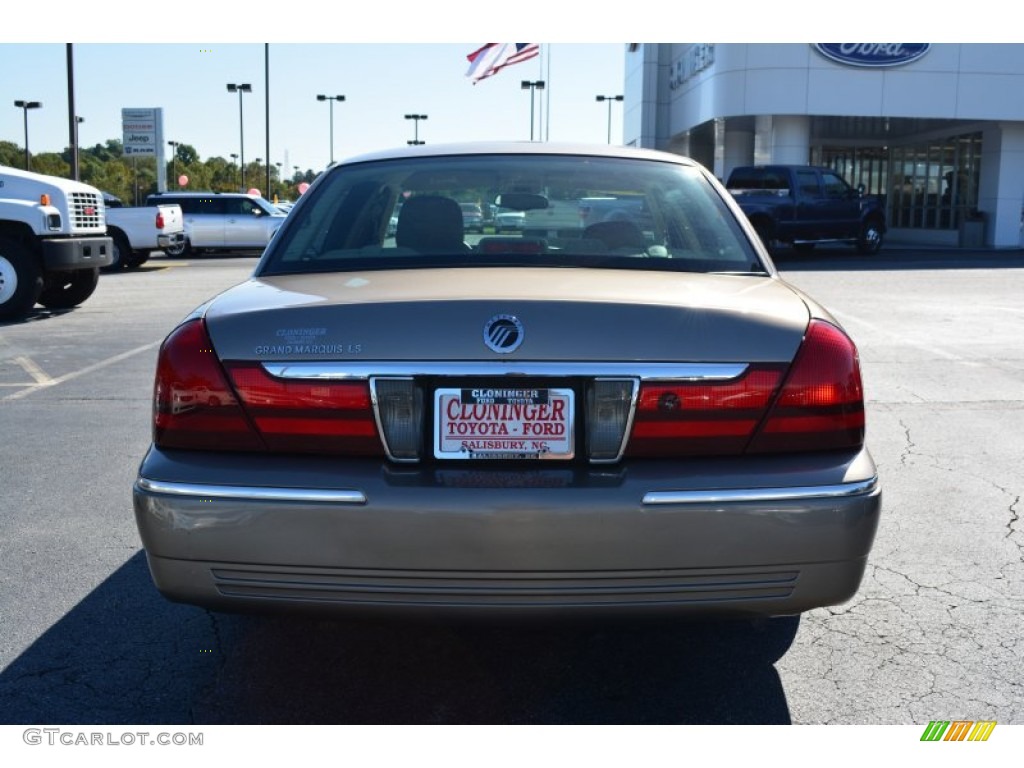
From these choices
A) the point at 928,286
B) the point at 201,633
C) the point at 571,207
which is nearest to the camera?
the point at 201,633

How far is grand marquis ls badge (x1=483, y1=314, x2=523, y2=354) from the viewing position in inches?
106

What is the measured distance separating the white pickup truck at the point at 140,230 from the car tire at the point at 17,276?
10632mm

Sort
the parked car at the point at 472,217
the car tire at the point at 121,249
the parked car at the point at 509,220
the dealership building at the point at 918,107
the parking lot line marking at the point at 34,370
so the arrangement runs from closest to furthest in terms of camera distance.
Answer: the parked car at the point at 472,217
the parked car at the point at 509,220
the parking lot line marking at the point at 34,370
the car tire at the point at 121,249
the dealership building at the point at 918,107

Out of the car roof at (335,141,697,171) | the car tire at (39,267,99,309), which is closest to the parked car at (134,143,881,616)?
the car roof at (335,141,697,171)

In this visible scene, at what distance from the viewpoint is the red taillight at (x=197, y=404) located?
2838mm

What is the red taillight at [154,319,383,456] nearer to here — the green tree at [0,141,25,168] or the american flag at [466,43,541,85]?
the american flag at [466,43,541,85]

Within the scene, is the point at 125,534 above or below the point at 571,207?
below

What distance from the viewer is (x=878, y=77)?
103ft

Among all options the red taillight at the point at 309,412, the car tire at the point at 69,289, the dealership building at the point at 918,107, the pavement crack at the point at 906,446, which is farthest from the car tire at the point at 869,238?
the red taillight at the point at 309,412

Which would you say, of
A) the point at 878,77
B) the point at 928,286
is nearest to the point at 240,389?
the point at 928,286

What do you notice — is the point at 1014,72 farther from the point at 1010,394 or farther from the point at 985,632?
the point at 985,632

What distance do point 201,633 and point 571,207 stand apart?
1902 millimetres

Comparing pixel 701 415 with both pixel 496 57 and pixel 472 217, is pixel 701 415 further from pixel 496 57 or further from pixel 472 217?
pixel 496 57

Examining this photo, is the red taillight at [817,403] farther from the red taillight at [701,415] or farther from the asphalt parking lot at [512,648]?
the asphalt parking lot at [512,648]
